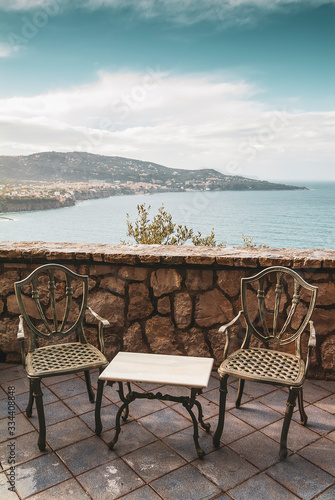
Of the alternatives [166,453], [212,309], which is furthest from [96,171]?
[166,453]

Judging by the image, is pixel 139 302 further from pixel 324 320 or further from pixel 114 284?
pixel 324 320

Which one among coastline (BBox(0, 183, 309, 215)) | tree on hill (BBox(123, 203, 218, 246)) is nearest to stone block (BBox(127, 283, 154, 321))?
tree on hill (BBox(123, 203, 218, 246))

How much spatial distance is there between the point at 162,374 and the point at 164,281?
0.94 metres

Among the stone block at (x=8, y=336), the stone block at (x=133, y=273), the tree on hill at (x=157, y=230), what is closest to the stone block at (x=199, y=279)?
the stone block at (x=133, y=273)

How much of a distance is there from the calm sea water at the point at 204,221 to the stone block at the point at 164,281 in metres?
30.2

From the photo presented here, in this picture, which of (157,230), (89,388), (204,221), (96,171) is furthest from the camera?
(204,221)

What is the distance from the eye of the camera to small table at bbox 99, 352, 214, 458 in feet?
6.23

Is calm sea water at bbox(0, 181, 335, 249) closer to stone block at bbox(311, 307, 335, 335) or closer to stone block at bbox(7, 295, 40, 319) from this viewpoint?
stone block at bbox(7, 295, 40, 319)

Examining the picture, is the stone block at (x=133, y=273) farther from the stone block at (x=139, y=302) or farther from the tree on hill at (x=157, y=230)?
the tree on hill at (x=157, y=230)

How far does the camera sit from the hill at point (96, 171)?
71.4 ft

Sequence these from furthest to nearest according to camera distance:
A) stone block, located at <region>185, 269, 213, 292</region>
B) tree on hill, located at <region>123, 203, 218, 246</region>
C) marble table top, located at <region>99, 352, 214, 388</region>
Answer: tree on hill, located at <region>123, 203, 218, 246</region> < stone block, located at <region>185, 269, 213, 292</region> < marble table top, located at <region>99, 352, 214, 388</region>

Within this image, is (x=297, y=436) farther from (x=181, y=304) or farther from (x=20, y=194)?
(x=20, y=194)

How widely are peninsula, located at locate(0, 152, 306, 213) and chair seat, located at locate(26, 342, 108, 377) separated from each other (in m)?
19.5

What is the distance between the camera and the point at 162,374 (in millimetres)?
1965
